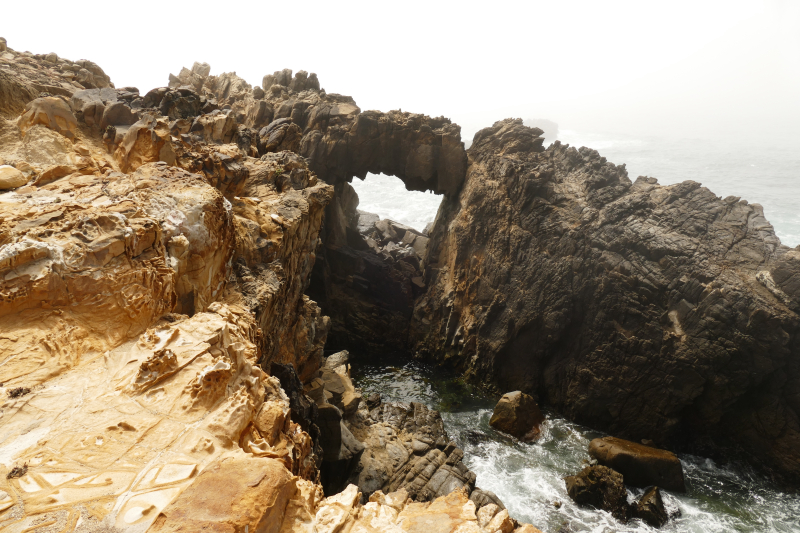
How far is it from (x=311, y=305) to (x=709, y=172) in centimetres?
5073

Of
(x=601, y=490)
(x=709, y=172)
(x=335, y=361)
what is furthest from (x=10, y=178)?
(x=709, y=172)

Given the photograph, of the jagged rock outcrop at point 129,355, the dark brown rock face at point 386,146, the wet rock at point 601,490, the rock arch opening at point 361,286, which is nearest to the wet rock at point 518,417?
the wet rock at point 601,490

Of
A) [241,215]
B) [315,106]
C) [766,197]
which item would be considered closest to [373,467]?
[241,215]

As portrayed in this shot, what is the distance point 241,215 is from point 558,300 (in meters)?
15.7

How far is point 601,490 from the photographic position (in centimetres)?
1636

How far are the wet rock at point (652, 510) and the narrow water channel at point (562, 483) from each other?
0.27m

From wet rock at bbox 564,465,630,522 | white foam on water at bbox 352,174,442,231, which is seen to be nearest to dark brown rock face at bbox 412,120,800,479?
wet rock at bbox 564,465,630,522

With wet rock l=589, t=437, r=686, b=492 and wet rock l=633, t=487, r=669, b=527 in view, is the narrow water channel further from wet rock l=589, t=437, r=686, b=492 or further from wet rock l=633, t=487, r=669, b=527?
wet rock l=589, t=437, r=686, b=492

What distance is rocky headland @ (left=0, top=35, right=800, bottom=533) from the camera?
4.70 meters

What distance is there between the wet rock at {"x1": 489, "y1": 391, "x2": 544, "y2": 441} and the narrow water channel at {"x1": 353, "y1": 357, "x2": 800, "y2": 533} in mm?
387

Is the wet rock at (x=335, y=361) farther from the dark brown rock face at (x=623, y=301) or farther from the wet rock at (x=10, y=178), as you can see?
the wet rock at (x=10, y=178)

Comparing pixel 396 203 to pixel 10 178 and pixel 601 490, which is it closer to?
pixel 601 490

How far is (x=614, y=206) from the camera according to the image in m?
20.9

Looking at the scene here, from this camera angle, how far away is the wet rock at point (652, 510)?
613 inches
